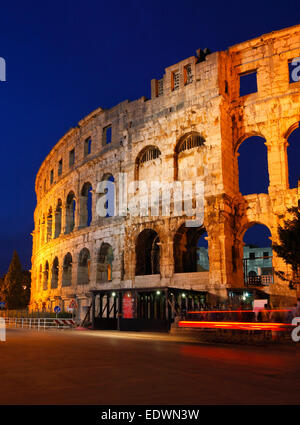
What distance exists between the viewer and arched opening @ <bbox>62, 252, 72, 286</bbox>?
38494mm

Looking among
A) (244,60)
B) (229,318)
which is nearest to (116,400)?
(229,318)

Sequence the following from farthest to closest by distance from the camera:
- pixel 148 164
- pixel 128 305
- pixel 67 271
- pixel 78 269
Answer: pixel 67 271
pixel 78 269
pixel 148 164
pixel 128 305

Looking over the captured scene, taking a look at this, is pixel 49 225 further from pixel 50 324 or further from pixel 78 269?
pixel 50 324

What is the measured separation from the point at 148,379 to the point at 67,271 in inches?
1282

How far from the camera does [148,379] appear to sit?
287 inches

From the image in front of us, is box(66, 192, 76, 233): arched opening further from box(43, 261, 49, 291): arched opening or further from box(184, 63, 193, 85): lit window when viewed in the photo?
box(184, 63, 193, 85): lit window

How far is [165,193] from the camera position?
28.2m

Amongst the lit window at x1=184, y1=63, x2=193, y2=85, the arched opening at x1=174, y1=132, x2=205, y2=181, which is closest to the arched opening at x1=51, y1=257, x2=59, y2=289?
the arched opening at x1=174, y1=132, x2=205, y2=181

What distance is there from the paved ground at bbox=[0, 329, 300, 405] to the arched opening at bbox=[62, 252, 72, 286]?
2759 cm

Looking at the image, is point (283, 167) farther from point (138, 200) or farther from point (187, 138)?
point (138, 200)

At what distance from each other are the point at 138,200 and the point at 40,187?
84.0ft

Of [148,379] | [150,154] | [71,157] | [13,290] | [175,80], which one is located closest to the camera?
[148,379]

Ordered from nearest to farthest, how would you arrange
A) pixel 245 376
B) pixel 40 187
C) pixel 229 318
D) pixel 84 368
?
pixel 245 376
pixel 84 368
pixel 229 318
pixel 40 187

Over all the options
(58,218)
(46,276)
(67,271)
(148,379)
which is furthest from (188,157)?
(46,276)
